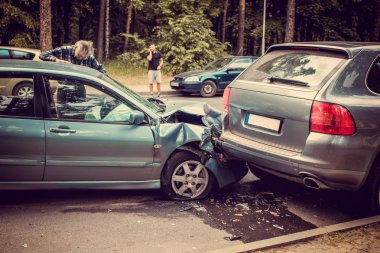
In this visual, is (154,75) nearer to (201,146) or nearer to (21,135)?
(201,146)

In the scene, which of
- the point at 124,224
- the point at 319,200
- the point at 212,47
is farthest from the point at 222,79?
the point at 124,224

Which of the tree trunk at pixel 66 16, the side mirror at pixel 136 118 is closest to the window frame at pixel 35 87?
the side mirror at pixel 136 118

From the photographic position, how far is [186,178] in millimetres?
4914

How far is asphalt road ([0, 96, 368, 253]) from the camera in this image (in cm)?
391

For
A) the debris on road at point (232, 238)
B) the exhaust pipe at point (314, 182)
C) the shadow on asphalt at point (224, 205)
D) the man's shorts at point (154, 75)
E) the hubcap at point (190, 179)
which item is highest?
the man's shorts at point (154, 75)

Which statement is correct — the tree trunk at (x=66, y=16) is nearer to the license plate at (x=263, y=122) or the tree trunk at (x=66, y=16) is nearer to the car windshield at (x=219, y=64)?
the car windshield at (x=219, y=64)

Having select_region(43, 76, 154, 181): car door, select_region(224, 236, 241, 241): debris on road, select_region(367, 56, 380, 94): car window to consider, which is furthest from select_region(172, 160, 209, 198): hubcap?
select_region(367, 56, 380, 94): car window

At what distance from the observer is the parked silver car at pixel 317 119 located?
13.3ft

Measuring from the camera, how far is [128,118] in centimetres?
473

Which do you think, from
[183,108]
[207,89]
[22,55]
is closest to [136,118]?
[183,108]

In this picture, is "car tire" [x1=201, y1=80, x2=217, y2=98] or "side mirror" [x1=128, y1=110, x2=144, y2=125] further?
"car tire" [x1=201, y1=80, x2=217, y2=98]

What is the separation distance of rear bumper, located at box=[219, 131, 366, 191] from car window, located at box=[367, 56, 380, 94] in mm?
876

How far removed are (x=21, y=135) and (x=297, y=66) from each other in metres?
3.02

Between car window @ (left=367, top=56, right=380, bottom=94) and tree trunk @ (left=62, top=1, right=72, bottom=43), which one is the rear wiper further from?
tree trunk @ (left=62, top=1, right=72, bottom=43)
